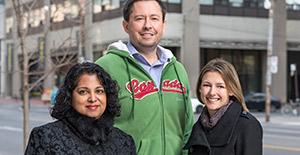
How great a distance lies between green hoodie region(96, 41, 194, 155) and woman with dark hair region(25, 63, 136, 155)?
545 millimetres

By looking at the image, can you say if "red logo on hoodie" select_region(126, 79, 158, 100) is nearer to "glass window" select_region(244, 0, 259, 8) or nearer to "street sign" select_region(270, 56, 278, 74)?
"street sign" select_region(270, 56, 278, 74)

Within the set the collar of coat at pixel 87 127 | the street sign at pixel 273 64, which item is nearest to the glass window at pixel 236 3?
the street sign at pixel 273 64

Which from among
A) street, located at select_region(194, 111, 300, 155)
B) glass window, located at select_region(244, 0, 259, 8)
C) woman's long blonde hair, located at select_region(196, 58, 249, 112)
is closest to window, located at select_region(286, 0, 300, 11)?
glass window, located at select_region(244, 0, 259, 8)

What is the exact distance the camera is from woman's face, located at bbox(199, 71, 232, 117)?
2.97m

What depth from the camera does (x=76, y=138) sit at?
227 centimetres

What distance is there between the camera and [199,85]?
3164 mm

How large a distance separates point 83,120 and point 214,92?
1064 millimetres

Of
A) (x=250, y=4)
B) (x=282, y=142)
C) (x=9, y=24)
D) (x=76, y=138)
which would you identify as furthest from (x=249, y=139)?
(x=9, y=24)

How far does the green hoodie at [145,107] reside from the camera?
301 centimetres

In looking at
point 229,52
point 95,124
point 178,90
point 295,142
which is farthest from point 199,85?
point 229,52

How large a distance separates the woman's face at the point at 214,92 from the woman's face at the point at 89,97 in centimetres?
92

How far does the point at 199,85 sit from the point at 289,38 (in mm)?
34329

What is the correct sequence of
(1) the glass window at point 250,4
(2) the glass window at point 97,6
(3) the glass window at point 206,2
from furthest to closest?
(2) the glass window at point 97,6 < (1) the glass window at point 250,4 < (3) the glass window at point 206,2

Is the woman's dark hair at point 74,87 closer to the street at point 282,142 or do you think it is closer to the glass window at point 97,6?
the street at point 282,142
